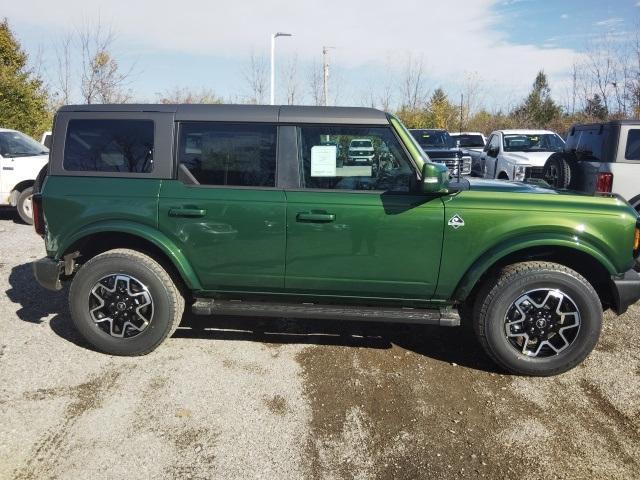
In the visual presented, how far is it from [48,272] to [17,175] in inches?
247

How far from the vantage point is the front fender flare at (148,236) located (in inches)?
144

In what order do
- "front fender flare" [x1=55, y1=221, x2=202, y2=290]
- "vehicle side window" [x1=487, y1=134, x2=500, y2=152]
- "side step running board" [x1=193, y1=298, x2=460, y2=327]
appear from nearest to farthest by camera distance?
"side step running board" [x1=193, y1=298, x2=460, y2=327] → "front fender flare" [x1=55, y1=221, x2=202, y2=290] → "vehicle side window" [x1=487, y1=134, x2=500, y2=152]

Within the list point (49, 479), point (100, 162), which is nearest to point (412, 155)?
point (100, 162)

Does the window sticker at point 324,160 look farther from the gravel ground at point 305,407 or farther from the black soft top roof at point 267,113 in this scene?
the gravel ground at point 305,407

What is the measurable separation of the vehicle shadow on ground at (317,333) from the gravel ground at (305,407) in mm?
20

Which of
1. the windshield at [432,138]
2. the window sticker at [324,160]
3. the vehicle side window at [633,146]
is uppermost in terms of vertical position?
the windshield at [432,138]

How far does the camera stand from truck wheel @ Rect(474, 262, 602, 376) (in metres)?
3.51

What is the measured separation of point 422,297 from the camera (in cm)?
368

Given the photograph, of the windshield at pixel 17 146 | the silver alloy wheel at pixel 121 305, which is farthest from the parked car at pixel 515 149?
the windshield at pixel 17 146

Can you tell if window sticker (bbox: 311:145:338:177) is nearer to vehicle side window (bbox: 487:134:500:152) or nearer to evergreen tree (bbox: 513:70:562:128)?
vehicle side window (bbox: 487:134:500:152)

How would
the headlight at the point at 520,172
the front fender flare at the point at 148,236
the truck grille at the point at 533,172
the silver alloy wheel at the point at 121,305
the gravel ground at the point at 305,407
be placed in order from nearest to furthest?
the gravel ground at the point at 305,407 → the front fender flare at the point at 148,236 → the silver alloy wheel at the point at 121,305 → the truck grille at the point at 533,172 → the headlight at the point at 520,172

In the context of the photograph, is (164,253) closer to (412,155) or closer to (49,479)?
(49,479)

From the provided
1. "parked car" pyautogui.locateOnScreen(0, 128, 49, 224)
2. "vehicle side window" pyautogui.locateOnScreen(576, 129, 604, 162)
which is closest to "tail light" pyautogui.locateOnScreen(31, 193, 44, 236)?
"parked car" pyautogui.locateOnScreen(0, 128, 49, 224)

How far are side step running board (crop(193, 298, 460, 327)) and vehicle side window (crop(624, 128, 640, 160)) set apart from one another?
4.50 m
